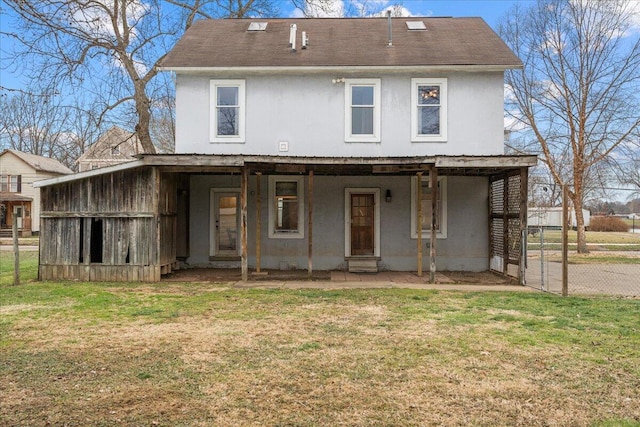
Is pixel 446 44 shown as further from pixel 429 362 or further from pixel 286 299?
pixel 429 362

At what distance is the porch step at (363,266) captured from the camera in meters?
12.3

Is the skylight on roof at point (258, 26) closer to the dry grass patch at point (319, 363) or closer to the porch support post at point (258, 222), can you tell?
the porch support post at point (258, 222)

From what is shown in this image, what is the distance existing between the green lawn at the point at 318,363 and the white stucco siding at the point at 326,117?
5439mm

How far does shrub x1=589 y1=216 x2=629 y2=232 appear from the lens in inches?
1403

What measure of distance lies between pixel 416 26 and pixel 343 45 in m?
3.01

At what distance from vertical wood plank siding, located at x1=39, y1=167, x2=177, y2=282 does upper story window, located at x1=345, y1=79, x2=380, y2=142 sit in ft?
17.7

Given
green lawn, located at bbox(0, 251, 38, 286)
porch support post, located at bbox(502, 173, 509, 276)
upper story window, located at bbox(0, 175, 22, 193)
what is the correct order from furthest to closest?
1. upper story window, located at bbox(0, 175, 22, 193)
2. porch support post, located at bbox(502, 173, 509, 276)
3. green lawn, located at bbox(0, 251, 38, 286)

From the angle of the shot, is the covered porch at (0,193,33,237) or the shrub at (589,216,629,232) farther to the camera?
the shrub at (589,216,629,232)

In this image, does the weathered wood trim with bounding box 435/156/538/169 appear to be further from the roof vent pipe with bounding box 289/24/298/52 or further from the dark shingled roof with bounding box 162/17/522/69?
the roof vent pipe with bounding box 289/24/298/52

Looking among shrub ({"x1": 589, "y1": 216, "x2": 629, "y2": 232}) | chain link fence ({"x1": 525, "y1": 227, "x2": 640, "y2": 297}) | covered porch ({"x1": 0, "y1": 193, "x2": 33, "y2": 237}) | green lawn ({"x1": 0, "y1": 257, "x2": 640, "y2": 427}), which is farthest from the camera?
shrub ({"x1": 589, "y1": 216, "x2": 629, "y2": 232})

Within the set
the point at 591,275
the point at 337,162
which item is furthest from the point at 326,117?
the point at 591,275

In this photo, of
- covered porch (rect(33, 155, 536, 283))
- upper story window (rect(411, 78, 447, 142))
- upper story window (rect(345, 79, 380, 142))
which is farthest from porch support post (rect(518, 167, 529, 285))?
upper story window (rect(345, 79, 380, 142))

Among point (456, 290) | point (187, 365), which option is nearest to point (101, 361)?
point (187, 365)

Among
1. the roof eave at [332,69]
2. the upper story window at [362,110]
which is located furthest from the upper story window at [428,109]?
the upper story window at [362,110]
